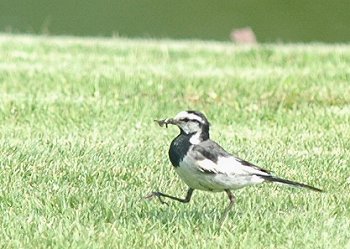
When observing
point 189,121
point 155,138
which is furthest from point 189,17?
point 189,121

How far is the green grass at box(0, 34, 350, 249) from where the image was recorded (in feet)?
19.5

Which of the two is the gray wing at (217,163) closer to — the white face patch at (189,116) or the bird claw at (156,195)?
the white face patch at (189,116)

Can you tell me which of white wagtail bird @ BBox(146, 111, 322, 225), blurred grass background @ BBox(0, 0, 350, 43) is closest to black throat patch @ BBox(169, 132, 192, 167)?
white wagtail bird @ BBox(146, 111, 322, 225)

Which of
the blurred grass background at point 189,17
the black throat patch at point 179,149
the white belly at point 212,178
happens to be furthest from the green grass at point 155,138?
the blurred grass background at point 189,17

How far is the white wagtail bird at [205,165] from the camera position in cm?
587

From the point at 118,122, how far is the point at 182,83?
1843 mm

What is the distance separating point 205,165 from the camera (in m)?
5.85

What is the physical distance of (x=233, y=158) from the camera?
5945 millimetres

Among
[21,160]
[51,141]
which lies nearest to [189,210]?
[21,160]

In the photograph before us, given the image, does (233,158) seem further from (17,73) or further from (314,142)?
(17,73)

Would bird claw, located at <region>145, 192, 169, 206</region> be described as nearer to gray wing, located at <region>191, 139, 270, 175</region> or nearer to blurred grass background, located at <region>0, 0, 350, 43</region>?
gray wing, located at <region>191, 139, 270, 175</region>

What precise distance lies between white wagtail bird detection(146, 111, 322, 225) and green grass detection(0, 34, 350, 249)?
0.25m

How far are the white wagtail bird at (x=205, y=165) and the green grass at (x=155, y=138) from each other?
25cm

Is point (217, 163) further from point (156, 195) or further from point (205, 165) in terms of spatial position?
point (156, 195)
